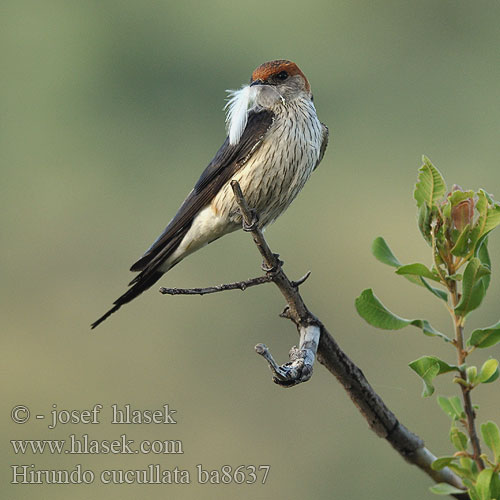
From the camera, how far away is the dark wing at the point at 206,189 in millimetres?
2846

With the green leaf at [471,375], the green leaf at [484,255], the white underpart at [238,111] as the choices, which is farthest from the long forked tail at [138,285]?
the green leaf at [471,375]

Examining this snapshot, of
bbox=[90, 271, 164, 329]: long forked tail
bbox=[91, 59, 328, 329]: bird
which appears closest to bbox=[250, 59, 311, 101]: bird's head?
bbox=[91, 59, 328, 329]: bird

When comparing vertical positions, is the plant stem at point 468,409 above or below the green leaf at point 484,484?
above

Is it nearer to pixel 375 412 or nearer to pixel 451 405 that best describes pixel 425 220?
pixel 451 405

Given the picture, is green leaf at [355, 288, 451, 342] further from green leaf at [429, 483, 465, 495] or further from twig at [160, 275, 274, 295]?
twig at [160, 275, 274, 295]

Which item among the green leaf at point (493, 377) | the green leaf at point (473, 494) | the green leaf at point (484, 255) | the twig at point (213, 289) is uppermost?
the twig at point (213, 289)

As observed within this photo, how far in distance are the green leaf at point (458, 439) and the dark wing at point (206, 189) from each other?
176cm

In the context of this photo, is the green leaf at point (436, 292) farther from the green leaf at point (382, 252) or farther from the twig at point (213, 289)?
the twig at point (213, 289)

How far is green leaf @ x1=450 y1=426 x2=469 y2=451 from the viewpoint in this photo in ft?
3.66

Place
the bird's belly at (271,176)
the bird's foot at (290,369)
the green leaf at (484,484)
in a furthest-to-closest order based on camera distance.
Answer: the bird's belly at (271,176) → the bird's foot at (290,369) → the green leaf at (484,484)

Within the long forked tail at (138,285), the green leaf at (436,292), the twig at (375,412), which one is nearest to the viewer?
the green leaf at (436,292)

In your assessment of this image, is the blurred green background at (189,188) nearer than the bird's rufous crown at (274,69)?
No

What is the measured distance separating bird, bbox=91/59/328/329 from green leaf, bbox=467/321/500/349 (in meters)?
1.70

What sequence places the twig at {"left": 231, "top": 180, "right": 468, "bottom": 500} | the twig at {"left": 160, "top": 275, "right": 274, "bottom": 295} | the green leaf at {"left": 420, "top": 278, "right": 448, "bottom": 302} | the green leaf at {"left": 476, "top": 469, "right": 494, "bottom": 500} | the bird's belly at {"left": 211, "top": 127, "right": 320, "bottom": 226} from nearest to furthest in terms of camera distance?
the green leaf at {"left": 476, "top": 469, "right": 494, "bottom": 500} < the green leaf at {"left": 420, "top": 278, "right": 448, "bottom": 302} < the twig at {"left": 231, "top": 180, "right": 468, "bottom": 500} < the twig at {"left": 160, "top": 275, "right": 274, "bottom": 295} < the bird's belly at {"left": 211, "top": 127, "right": 320, "bottom": 226}
